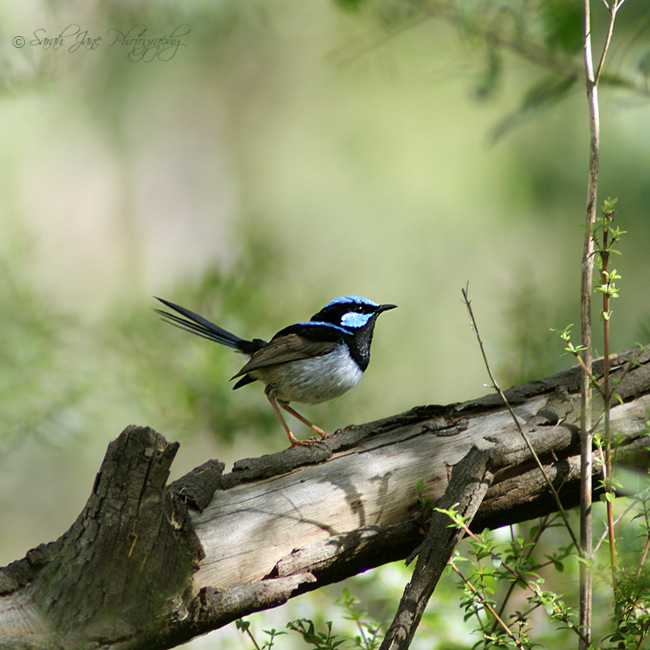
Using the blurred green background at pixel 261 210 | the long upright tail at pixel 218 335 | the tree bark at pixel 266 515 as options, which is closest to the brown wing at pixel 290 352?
the long upright tail at pixel 218 335

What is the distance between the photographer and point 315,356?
388 cm

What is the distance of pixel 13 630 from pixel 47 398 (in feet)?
9.96

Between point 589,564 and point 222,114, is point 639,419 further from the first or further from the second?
point 222,114

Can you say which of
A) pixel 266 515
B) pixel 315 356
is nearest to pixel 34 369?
pixel 315 356

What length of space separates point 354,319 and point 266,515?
1.98 meters

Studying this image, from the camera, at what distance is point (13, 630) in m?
1.86

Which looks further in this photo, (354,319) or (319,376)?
(354,319)

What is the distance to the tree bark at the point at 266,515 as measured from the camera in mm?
1887

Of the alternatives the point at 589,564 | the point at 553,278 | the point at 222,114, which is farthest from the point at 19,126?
the point at 553,278

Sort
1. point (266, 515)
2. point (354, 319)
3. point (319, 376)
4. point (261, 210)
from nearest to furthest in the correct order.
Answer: point (266, 515) < point (319, 376) < point (354, 319) < point (261, 210)

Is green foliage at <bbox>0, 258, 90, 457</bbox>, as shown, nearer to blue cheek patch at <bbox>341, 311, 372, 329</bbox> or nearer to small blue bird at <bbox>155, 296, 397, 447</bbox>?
small blue bird at <bbox>155, 296, 397, 447</bbox>

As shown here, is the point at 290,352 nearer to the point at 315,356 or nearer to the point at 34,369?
the point at 315,356

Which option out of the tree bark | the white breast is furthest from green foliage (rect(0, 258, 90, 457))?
the tree bark

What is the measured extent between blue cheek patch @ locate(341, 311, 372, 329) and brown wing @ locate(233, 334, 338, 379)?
0.24 meters
